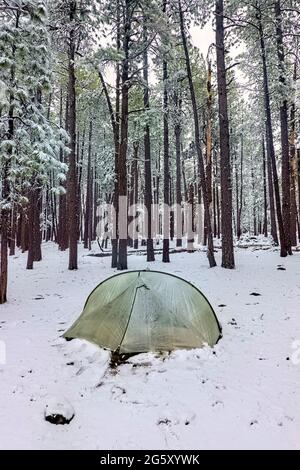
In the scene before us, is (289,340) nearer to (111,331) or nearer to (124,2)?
→ (111,331)

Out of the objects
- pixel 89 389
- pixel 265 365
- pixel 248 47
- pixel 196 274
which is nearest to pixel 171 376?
pixel 89 389

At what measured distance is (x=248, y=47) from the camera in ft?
59.3

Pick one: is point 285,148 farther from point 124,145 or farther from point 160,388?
point 160,388

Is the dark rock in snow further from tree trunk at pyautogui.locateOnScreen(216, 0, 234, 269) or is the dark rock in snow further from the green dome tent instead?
tree trunk at pyautogui.locateOnScreen(216, 0, 234, 269)

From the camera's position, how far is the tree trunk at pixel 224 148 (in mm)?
12930

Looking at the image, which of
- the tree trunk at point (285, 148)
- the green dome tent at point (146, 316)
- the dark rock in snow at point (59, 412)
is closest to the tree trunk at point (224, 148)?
the tree trunk at point (285, 148)

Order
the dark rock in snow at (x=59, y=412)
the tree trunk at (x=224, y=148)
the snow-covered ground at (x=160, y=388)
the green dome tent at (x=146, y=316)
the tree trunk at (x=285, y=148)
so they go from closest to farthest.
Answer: the snow-covered ground at (x=160, y=388) → the dark rock in snow at (x=59, y=412) → the green dome tent at (x=146, y=316) → the tree trunk at (x=224, y=148) → the tree trunk at (x=285, y=148)

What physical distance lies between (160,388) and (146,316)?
1384mm

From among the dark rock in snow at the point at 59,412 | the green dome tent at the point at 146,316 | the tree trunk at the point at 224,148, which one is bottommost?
the dark rock in snow at the point at 59,412

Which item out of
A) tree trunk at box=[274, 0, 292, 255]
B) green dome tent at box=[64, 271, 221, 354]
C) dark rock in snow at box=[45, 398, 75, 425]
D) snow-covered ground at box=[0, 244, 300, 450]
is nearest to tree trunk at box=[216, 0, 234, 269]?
tree trunk at box=[274, 0, 292, 255]

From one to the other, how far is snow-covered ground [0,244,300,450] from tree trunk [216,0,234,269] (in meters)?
4.53

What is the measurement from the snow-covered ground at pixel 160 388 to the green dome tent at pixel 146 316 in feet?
0.77

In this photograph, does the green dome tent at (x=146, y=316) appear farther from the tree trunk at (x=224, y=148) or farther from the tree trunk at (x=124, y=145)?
the tree trunk at (x=124, y=145)

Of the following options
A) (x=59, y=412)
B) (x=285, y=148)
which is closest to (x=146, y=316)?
(x=59, y=412)
